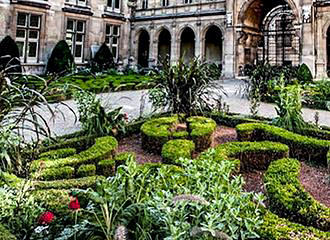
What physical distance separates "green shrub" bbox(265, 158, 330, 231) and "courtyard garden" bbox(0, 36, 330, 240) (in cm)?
1

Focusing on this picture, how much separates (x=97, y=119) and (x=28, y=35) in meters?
13.6

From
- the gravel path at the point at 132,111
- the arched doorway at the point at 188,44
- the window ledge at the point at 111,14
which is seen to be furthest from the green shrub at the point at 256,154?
the arched doorway at the point at 188,44

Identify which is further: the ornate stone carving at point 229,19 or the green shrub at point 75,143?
the ornate stone carving at point 229,19

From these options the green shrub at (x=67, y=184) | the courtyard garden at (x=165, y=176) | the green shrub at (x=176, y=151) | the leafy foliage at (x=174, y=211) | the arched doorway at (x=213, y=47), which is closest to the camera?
the leafy foliage at (x=174, y=211)

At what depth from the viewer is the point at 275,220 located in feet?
8.55

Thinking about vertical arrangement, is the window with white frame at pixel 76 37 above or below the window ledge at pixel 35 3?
below

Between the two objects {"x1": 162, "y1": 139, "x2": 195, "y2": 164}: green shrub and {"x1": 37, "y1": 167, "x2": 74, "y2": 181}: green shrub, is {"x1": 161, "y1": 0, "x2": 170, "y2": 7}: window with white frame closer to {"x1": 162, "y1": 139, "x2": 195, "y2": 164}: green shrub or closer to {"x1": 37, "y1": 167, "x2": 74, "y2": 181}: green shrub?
{"x1": 162, "y1": 139, "x2": 195, "y2": 164}: green shrub

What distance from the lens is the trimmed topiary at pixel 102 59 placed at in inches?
776

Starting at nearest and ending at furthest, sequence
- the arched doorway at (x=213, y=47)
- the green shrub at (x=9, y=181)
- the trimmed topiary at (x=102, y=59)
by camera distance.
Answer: the green shrub at (x=9, y=181), the trimmed topiary at (x=102, y=59), the arched doorway at (x=213, y=47)

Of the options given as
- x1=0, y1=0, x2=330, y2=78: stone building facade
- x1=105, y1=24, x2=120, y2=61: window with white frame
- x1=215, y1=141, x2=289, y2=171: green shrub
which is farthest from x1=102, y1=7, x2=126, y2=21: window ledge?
x1=215, y1=141, x2=289, y2=171: green shrub

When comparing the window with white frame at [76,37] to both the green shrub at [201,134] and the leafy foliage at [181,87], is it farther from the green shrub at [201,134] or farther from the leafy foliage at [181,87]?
the green shrub at [201,134]

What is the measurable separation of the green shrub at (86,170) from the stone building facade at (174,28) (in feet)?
34.7

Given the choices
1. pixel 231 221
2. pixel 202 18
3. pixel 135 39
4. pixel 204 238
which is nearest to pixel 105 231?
pixel 204 238

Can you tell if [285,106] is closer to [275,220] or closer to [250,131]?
[250,131]
